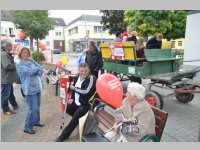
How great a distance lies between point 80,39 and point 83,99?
3960 centimetres

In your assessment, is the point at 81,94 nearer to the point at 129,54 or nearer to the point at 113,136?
the point at 113,136

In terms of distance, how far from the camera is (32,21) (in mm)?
13164

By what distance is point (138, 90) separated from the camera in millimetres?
2555

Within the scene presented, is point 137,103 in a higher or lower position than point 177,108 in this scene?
higher

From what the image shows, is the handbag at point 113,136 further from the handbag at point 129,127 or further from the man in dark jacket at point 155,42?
the man in dark jacket at point 155,42

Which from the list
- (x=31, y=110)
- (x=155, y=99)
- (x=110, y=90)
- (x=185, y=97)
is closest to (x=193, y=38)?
(x=185, y=97)

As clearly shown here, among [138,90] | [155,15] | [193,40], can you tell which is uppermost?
[155,15]

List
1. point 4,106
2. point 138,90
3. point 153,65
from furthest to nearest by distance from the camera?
point 153,65 → point 4,106 → point 138,90

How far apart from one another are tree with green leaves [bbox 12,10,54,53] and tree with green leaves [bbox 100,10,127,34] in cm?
532

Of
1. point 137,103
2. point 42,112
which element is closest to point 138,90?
point 137,103

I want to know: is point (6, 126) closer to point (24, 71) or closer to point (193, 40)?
point (24, 71)

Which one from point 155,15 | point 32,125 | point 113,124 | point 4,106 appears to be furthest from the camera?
point 155,15

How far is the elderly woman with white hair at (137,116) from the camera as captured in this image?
243 centimetres

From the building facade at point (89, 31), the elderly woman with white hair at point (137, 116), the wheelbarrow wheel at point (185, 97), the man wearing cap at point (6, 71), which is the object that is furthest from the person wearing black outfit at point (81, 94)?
the building facade at point (89, 31)
